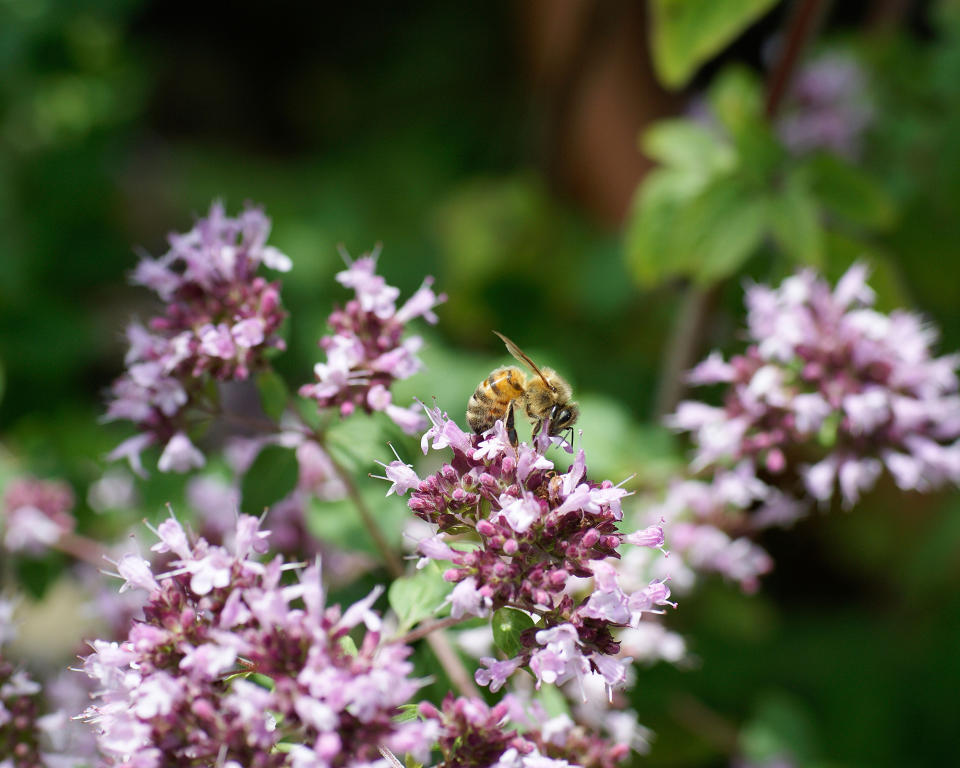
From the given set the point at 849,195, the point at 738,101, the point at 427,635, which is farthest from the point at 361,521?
the point at 738,101

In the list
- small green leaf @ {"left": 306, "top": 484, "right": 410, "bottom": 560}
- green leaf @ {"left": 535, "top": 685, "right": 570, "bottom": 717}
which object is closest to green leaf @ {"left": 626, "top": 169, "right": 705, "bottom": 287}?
small green leaf @ {"left": 306, "top": 484, "right": 410, "bottom": 560}

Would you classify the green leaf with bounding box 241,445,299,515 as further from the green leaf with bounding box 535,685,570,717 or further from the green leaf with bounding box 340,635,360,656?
the green leaf with bounding box 535,685,570,717

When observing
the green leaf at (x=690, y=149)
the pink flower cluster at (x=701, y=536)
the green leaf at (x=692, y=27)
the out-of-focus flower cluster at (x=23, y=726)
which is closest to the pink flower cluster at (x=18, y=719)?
the out-of-focus flower cluster at (x=23, y=726)

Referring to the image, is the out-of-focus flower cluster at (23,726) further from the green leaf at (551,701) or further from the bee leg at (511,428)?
the bee leg at (511,428)

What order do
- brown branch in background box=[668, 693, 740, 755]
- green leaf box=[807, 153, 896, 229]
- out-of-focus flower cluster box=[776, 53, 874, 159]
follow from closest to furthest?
green leaf box=[807, 153, 896, 229], brown branch in background box=[668, 693, 740, 755], out-of-focus flower cluster box=[776, 53, 874, 159]

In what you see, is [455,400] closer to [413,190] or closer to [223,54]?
[413,190]

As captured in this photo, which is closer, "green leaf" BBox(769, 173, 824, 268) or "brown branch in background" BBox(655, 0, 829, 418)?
"green leaf" BBox(769, 173, 824, 268)

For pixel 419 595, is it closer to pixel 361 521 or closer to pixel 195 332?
pixel 361 521
